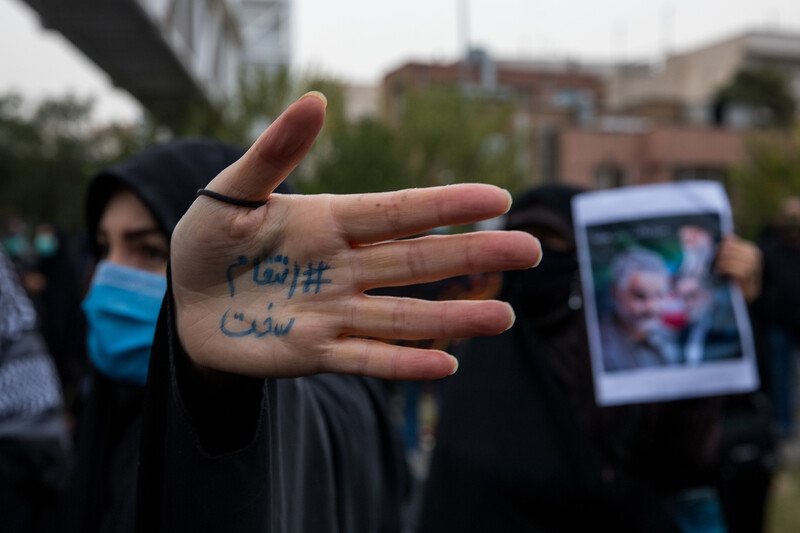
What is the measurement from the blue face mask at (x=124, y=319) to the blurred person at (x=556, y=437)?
1.09 metres

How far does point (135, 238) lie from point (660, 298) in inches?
58.1

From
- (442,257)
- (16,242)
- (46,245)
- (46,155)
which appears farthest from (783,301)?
(46,155)

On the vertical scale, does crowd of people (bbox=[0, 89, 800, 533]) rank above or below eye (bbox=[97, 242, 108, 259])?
below

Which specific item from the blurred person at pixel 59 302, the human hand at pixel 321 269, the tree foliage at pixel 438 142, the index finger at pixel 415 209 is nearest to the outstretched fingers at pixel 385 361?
the human hand at pixel 321 269

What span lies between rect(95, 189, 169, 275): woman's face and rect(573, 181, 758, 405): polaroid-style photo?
1.21 meters

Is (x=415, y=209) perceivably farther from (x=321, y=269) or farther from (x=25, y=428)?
(x=25, y=428)

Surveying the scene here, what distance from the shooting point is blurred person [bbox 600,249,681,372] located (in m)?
2.17

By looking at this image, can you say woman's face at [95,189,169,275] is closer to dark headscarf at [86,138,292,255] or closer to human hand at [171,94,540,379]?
dark headscarf at [86,138,292,255]

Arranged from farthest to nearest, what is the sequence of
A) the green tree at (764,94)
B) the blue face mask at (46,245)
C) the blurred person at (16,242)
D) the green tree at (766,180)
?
the green tree at (764,94)
the green tree at (766,180)
the blue face mask at (46,245)
the blurred person at (16,242)

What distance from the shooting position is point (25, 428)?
7.41 ft

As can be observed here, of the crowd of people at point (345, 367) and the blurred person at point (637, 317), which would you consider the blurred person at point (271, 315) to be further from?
the blurred person at point (637, 317)

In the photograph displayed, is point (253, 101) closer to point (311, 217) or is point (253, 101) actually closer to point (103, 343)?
point (103, 343)

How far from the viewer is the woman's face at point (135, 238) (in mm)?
1774

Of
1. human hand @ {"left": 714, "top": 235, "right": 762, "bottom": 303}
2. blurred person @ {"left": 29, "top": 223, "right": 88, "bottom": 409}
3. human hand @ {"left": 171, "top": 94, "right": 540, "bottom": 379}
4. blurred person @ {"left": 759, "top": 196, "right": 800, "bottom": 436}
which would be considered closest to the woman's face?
human hand @ {"left": 171, "top": 94, "right": 540, "bottom": 379}
